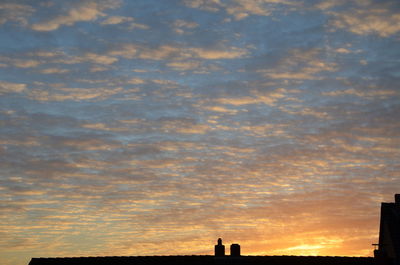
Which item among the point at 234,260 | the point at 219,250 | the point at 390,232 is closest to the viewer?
the point at 234,260

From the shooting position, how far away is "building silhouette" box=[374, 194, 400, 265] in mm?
38597

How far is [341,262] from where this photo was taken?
3744 centimetres

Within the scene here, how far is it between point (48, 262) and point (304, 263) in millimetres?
15847

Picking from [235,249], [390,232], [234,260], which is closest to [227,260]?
[234,260]

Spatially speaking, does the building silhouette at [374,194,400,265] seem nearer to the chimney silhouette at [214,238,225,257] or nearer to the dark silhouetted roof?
the dark silhouetted roof

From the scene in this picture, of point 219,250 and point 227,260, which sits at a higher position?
point 219,250

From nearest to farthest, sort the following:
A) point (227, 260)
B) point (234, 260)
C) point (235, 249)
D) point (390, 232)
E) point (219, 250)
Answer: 1. point (227, 260)
2. point (234, 260)
3. point (235, 249)
4. point (219, 250)
5. point (390, 232)

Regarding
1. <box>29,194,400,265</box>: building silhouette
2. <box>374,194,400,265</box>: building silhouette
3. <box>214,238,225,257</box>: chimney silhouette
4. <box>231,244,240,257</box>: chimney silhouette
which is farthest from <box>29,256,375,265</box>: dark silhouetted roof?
<box>214,238,225,257</box>: chimney silhouette

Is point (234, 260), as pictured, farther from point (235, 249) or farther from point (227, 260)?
point (235, 249)

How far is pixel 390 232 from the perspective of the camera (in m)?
41.0

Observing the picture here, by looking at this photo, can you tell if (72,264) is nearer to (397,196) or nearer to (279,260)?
(279,260)

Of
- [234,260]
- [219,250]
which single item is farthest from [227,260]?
[219,250]

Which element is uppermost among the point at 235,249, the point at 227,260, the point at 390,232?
the point at 390,232

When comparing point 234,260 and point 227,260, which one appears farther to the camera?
point 234,260
